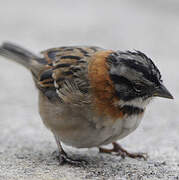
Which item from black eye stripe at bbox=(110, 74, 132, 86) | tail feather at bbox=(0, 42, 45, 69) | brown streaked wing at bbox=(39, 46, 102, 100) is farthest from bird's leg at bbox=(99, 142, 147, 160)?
tail feather at bbox=(0, 42, 45, 69)

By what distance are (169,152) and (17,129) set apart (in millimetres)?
2444

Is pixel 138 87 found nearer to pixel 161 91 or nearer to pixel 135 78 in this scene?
pixel 135 78

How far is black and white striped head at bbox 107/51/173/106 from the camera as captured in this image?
4.86 meters

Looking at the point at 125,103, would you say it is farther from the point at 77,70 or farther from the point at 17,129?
the point at 17,129

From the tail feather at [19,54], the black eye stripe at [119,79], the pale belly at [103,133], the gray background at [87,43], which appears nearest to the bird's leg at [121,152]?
the gray background at [87,43]

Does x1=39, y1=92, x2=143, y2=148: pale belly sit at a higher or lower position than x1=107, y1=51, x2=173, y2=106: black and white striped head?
lower

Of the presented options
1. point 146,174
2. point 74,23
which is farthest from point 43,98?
point 74,23

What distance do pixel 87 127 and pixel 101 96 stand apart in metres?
0.39

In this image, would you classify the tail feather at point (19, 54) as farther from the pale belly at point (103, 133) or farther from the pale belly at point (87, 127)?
the pale belly at point (103, 133)

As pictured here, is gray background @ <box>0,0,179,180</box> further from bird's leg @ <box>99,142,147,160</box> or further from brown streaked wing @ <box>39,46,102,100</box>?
brown streaked wing @ <box>39,46,102,100</box>

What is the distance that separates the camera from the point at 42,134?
705 cm

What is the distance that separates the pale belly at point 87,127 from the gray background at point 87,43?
0.34 metres

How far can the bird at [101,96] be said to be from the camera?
4961 mm

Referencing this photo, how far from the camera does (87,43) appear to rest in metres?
11.2
